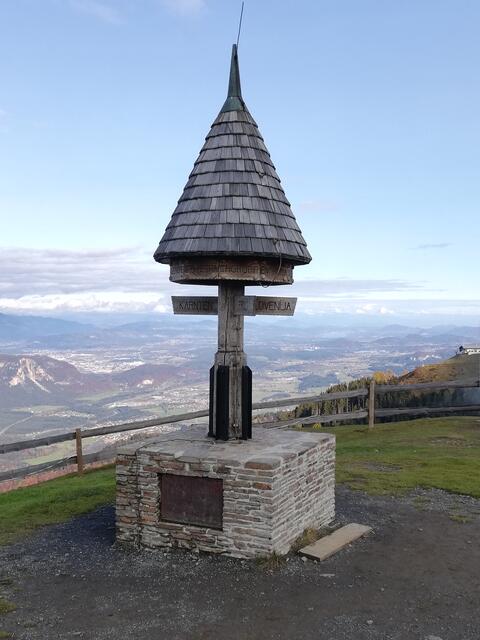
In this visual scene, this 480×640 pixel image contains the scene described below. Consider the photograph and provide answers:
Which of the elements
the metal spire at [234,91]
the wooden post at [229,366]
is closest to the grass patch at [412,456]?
the wooden post at [229,366]

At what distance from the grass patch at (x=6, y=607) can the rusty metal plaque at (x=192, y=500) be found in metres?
2.30

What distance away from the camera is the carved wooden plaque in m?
8.63

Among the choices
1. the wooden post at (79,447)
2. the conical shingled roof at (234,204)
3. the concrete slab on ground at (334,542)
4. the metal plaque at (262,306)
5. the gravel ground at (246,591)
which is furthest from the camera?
the wooden post at (79,447)

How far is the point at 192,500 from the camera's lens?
8.17 m

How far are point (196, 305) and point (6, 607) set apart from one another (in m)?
4.76

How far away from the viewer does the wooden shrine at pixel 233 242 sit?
852 cm

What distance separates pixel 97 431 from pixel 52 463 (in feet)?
4.43

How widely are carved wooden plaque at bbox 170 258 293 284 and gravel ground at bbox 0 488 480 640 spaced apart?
3954 millimetres

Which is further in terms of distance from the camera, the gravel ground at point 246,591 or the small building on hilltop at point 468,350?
the small building on hilltop at point 468,350

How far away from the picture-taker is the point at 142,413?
164250 mm

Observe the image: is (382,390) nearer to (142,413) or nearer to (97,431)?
(97,431)

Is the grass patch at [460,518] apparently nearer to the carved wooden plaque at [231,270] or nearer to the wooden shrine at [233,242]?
the wooden shrine at [233,242]

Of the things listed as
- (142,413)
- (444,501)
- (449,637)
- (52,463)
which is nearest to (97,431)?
(52,463)

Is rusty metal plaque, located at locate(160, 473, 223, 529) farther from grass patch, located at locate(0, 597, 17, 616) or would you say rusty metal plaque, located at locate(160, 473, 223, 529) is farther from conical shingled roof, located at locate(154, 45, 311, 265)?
conical shingled roof, located at locate(154, 45, 311, 265)
